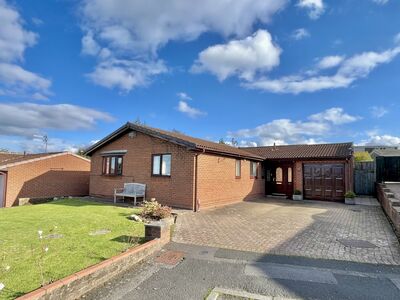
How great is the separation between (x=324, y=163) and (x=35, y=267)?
17768 mm

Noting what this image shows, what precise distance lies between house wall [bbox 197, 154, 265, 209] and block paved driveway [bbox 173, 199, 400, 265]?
175 centimetres

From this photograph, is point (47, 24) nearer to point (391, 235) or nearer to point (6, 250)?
point (6, 250)

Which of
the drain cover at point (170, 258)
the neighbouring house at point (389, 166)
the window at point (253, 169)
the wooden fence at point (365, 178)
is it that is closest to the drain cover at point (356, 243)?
the drain cover at point (170, 258)

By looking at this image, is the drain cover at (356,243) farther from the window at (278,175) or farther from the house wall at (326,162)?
the window at (278,175)

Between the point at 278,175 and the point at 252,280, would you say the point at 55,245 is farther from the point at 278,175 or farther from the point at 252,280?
the point at 278,175

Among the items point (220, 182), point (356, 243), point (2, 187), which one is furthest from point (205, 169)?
point (2, 187)

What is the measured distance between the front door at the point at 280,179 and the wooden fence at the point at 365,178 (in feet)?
17.4

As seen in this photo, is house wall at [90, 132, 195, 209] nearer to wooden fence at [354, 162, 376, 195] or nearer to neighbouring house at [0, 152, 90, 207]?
neighbouring house at [0, 152, 90, 207]

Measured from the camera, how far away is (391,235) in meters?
8.20

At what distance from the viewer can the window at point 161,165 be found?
44.8 feet

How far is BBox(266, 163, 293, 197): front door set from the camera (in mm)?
19750

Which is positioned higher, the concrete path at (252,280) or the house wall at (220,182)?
the house wall at (220,182)

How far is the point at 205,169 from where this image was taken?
Result: 1332 cm

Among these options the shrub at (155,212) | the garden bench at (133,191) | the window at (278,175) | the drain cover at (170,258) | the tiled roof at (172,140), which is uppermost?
the tiled roof at (172,140)
